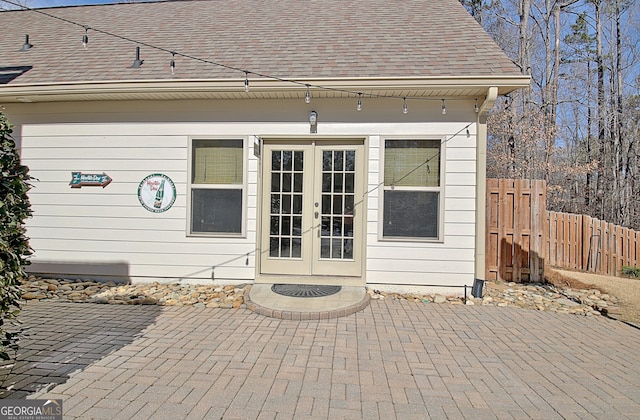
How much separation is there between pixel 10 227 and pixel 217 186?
3.07m

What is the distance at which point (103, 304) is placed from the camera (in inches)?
170

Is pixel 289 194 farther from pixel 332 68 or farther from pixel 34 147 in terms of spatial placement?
pixel 34 147

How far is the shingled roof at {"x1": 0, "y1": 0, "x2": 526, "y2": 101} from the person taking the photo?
4.82 meters

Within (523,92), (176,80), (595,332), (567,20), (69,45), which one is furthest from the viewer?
(567,20)

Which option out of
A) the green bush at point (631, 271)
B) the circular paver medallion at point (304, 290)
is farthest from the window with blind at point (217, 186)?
the green bush at point (631, 271)

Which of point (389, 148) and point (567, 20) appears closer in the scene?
point (389, 148)

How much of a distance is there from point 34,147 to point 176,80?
2.76 m

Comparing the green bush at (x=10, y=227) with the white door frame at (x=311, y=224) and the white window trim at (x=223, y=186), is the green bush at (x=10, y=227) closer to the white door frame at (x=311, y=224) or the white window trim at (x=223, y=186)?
the white window trim at (x=223, y=186)

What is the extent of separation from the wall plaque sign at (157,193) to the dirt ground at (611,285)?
645 cm

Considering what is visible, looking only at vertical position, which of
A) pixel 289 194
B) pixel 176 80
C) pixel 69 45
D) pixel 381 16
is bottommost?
pixel 289 194

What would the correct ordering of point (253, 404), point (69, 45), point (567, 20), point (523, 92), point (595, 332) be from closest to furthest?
point (253, 404) → point (595, 332) → point (69, 45) → point (523, 92) → point (567, 20)

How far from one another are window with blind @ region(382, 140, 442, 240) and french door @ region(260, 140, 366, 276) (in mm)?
418

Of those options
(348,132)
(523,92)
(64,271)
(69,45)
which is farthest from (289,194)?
(523,92)

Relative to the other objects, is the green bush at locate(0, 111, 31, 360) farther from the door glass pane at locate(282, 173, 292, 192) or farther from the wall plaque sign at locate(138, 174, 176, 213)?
the door glass pane at locate(282, 173, 292, 192)
